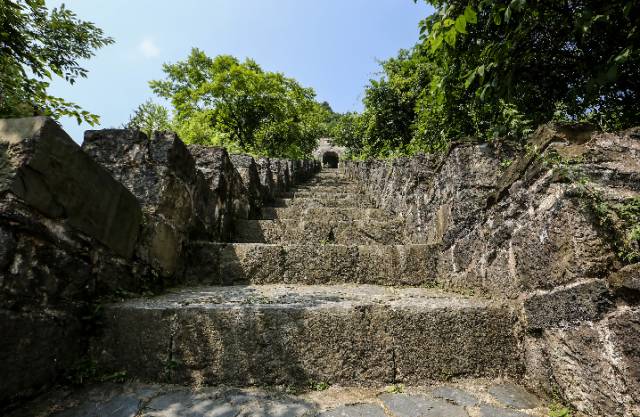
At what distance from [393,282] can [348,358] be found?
980 millimetres

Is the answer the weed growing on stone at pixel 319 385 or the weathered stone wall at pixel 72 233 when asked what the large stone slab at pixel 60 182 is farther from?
the weed growing on stone at pixel 319 385

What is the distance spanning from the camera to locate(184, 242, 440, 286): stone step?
2.51 meters

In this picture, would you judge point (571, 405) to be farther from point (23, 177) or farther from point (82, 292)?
point (23, 177)

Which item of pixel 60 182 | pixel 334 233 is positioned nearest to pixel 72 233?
pixel 60 182

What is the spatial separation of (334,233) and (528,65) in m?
3.08

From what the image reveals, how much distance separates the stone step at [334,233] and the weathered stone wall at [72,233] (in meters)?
0.99

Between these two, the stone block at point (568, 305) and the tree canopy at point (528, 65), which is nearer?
the stone block at point (568, 305)

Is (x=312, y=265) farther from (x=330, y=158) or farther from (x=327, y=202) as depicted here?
(x=330, y=158)

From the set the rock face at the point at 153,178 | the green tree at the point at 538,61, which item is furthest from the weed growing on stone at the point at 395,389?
the green tree at the point at 538,61

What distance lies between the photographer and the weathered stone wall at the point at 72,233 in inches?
52.2

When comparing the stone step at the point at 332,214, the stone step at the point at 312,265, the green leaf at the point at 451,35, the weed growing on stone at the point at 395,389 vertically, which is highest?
the green leaf at the point at 451,35

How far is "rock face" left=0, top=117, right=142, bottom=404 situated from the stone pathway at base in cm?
19

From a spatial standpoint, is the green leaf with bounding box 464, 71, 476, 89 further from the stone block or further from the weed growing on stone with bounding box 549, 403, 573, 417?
the weed growing on stone with bounding box 549, 403, 573, 417

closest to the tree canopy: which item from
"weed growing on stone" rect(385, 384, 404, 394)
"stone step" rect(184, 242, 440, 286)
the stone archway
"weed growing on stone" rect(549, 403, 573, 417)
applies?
"stone step" rect(184, 242, 440, 286)
